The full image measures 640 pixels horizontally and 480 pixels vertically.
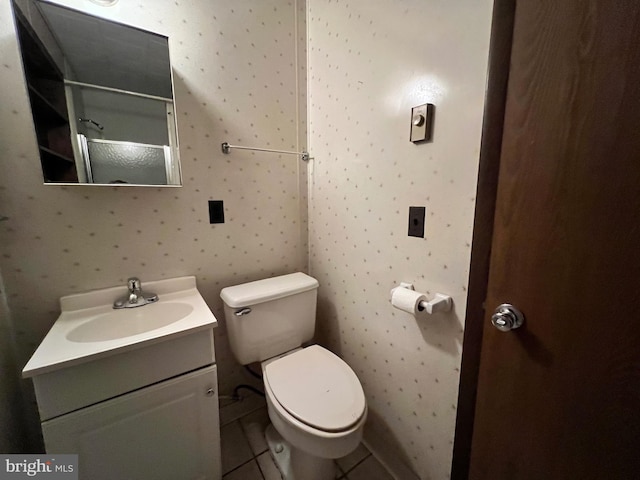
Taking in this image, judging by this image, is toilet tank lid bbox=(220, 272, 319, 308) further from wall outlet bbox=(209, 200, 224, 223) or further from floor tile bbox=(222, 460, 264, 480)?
floor tile bbox=(222, 460, 264, 480)

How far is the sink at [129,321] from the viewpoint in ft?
3.14

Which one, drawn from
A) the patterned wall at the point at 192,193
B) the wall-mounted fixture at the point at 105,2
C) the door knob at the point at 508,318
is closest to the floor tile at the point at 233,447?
the patterned wall at the point at 192,193

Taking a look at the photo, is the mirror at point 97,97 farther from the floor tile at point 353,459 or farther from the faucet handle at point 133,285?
the floor tile at point 353,459

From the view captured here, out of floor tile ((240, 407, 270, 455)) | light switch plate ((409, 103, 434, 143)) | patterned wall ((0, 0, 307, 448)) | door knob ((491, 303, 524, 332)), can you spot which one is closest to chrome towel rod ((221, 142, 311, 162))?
patterned wall ((0, 0, 307, 448))

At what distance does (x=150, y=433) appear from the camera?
869 millimetres

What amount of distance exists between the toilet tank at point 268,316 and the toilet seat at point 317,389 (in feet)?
0.29

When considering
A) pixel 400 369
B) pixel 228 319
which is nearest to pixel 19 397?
pixel 228 319

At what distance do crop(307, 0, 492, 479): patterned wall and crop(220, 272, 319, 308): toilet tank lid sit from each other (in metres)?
0.20

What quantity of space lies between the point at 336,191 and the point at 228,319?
82cm

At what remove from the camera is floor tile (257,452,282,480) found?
1.13 meters

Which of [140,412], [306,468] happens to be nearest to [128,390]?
[140,412]

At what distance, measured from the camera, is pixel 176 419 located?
91 cm

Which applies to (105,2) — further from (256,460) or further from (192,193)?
(256,460)

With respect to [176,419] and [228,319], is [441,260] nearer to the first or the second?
[228,319]
